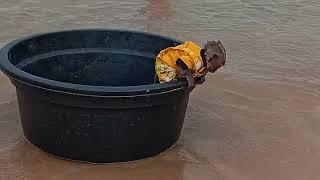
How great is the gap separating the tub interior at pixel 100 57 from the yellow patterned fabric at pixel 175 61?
456 mm

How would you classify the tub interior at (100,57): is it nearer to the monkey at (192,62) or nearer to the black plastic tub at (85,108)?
the black plastic tub at (85,108)

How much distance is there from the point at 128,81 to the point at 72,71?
41cm

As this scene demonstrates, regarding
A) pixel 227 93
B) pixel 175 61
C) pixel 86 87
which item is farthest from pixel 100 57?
pixel 227 93

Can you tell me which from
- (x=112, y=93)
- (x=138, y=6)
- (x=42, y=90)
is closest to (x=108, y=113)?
(x=112, y=93)

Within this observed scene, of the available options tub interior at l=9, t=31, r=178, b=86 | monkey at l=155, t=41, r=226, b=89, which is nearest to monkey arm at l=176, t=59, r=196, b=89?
monkey at l=155, t=41, r=226, b=89

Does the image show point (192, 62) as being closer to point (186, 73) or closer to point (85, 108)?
point (186, 73)

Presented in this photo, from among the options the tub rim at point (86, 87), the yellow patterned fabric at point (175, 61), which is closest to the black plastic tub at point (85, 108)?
the tub rim at point (86, 87)

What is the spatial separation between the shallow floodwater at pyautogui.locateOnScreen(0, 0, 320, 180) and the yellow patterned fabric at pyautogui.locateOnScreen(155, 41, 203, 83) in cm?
55

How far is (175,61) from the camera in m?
3.27

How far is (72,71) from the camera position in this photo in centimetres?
393

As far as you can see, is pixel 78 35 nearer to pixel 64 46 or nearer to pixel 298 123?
pixel 64 46

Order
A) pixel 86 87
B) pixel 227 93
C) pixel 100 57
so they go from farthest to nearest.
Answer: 1. pixel 227 93
2. pixel 100 57
3. pixel 86 87

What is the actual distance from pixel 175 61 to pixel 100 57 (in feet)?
2.82

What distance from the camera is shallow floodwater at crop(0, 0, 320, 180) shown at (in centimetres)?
334
